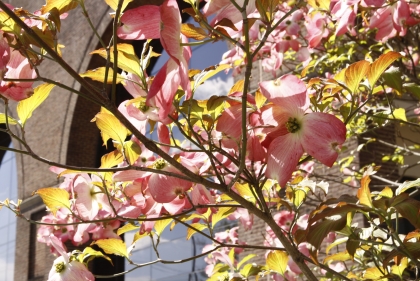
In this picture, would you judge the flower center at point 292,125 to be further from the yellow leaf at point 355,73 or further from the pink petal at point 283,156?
the yellow leaf at point 355,73

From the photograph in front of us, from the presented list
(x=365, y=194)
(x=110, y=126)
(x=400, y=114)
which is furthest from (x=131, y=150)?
(x=400, y=114)

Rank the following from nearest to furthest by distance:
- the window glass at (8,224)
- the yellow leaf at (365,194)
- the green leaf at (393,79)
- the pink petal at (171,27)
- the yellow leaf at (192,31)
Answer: the pink petal at (171,27) < the yellow leaf at (192,31) < the yellow leaf at (365,194) < the green leaf at (393,79) < the window glass at (8,224)

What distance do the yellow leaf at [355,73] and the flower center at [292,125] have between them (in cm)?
18

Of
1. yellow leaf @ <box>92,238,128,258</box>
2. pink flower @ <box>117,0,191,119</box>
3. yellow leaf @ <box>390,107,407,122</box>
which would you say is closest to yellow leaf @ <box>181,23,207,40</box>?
pink flower @ <box>117,0,191,119</box>

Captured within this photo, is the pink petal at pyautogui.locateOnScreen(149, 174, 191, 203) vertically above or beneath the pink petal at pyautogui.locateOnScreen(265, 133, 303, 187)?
beneath

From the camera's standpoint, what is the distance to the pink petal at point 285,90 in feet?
2.56

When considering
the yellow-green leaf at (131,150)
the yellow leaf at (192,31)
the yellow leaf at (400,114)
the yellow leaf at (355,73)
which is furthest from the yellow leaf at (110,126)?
the yellow leaf at (400,114)

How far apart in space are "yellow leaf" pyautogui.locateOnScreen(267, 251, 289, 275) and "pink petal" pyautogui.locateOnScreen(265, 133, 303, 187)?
0.48m

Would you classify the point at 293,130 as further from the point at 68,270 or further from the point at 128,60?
the point at 68,270

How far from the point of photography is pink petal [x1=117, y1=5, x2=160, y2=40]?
70cm

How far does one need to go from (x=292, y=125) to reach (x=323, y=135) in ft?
0.16

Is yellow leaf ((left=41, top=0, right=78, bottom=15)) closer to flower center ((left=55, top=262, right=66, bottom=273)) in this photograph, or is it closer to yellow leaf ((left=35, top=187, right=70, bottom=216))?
yellow leaf ((left=35, top=187, right=70, bottom=216))

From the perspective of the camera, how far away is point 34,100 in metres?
0.91

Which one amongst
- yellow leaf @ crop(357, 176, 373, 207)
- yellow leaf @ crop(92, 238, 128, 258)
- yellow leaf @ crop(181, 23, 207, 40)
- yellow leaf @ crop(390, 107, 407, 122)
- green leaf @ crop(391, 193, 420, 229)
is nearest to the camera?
yellow leaf @ crop(181, 23, 207, 40)
